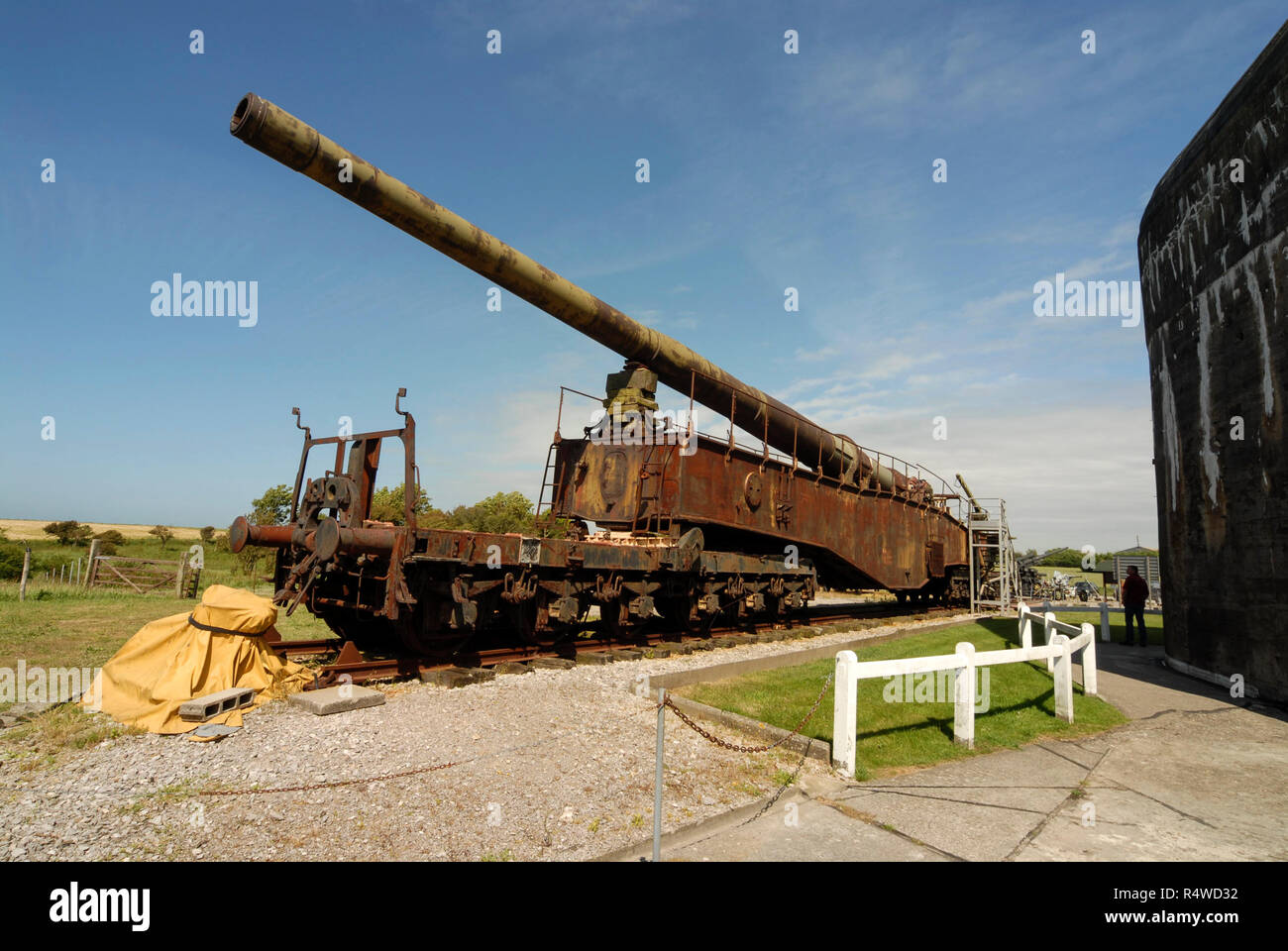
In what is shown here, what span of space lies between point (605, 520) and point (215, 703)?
633cm

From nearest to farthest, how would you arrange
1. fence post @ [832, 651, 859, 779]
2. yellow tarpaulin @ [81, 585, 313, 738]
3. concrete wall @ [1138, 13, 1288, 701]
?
1. fence post @ [832, 651, 859, 779]
2. yellow tarpaulin @ [81, 585, 313, 738]
3. concrete wall @ [1138, 13, 1288, 701]

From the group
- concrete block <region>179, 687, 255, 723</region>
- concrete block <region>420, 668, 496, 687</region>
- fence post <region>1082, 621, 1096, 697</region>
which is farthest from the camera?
fence post <region>1082, 621, 1096, 697</region>

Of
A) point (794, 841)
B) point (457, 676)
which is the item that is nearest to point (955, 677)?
point (794, 841)

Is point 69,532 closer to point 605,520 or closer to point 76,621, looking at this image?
point 76,621

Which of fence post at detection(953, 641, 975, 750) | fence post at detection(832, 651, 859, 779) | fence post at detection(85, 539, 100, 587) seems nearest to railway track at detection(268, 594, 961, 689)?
fence post at detection(832, 651, 859, 779)

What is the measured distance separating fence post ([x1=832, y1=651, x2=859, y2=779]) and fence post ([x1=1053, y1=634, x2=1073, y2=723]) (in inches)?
116

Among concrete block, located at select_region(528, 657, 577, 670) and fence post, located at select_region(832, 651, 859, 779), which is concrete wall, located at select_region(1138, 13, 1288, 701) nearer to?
fence post, located at select_region(832, 651, 859, 779)

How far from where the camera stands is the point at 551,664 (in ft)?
27.5

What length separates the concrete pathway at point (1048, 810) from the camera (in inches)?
149

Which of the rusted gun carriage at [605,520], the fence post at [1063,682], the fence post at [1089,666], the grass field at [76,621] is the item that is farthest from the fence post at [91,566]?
the fence post at [1089,666]

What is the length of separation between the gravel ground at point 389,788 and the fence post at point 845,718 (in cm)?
24

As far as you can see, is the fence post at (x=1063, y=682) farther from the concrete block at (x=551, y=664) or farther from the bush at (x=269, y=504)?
the bush at (x=269, y=504)

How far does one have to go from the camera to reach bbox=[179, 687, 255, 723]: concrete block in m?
5.53
